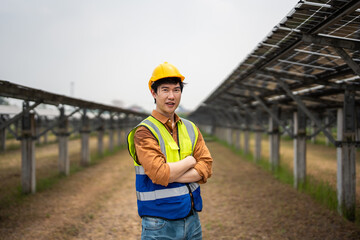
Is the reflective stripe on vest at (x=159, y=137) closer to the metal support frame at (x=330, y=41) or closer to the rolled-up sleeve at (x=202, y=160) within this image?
the rolled-up sleeve at (x=202, y=160)

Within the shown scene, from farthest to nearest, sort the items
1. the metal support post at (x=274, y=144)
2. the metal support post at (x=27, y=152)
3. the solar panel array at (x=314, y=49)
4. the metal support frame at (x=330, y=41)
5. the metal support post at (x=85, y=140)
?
the metal support post at (x=85, y=140) → the metal support post at (x=274, y=144) → the metal support post at (x=27, y=152) → the metal support frame at (x=330, y=41) → the solar panel array at (x=314, y=49)

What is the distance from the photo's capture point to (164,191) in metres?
Result: 1.92

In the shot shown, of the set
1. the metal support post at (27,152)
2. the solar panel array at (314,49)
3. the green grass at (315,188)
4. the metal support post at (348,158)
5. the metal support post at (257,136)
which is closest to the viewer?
the solar panel array at (314,49)

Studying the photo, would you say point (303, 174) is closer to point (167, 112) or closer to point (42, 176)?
point (167, 112)

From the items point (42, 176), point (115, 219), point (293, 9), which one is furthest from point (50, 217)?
point (293, 9)

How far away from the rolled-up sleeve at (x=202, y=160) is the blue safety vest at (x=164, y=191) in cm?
10

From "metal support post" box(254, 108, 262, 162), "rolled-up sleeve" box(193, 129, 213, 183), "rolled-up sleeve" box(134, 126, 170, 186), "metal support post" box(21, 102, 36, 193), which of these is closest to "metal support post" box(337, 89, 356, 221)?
"rolled-up sleeve" box(193, 129, 213, 183)

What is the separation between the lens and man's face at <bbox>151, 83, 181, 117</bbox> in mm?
1973

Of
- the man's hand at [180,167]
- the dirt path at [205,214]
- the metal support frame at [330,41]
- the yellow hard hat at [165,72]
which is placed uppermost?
the metal support frame at [330,41]

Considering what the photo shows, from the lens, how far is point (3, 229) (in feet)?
17.8

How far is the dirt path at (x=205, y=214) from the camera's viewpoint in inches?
208

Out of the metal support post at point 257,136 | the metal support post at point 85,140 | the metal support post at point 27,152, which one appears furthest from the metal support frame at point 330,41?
the metal support post at point 85,140

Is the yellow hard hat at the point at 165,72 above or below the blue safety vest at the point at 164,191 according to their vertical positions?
above

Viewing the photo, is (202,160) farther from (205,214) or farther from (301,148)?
(301,148)
